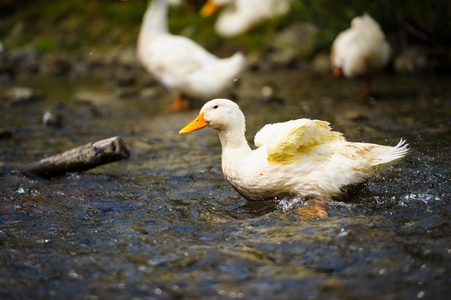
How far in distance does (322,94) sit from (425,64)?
2.69 metres

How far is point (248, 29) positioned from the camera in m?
14.1

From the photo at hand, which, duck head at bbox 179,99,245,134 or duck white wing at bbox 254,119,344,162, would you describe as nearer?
duck white wing at bbox 254,119,344,162

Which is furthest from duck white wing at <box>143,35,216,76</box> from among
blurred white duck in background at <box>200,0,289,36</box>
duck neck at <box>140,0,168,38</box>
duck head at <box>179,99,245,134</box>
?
blurred white duck in background at <box>200,0,289,36</box>

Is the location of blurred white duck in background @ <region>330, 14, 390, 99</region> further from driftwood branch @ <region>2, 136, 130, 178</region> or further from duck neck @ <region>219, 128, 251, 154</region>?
driftwood branch @ <region>2, 136, 130, 178</region>

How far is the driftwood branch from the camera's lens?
4559mm

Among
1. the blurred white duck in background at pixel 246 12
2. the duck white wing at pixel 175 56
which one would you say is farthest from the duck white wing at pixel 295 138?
the blurred white duck in background at pixel 246 12

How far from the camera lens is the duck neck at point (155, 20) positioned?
9.23 metres

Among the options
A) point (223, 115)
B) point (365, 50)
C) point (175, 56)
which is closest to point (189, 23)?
point (175, 56)

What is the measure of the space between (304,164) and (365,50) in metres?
5.35

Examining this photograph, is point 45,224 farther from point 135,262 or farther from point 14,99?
point 14,99

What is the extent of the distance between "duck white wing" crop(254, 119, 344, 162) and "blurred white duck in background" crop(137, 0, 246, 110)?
4.40m

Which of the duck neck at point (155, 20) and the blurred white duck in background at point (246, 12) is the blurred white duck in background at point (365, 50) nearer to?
the duck neck at point (155, 20)

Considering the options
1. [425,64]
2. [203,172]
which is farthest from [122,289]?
[425,64]

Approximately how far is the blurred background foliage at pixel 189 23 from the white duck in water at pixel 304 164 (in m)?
6.48
